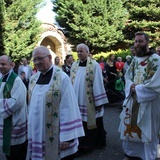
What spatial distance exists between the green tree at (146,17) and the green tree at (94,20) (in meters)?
1.08

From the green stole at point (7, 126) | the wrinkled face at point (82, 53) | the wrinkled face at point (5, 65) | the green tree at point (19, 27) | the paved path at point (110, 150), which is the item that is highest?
the green tree at point (19, 27)

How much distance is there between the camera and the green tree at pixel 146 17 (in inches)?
945

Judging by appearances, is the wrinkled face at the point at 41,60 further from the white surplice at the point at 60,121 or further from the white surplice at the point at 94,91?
the white surplice at the point at 94,91

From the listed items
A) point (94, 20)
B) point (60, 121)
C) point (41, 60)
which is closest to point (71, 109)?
point (60, 121)

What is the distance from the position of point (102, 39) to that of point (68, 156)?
22.4 metres

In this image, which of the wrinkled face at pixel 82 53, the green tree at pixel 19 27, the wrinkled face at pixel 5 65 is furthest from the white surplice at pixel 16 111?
the green tree at pixel 19 27

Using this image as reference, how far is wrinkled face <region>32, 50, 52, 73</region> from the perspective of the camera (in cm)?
292

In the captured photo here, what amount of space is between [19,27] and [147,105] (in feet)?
59.7

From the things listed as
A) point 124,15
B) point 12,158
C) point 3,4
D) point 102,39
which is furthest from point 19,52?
point 12,158

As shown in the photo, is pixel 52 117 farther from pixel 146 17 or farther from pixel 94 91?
pixel 146 17

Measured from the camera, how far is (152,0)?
2406cm

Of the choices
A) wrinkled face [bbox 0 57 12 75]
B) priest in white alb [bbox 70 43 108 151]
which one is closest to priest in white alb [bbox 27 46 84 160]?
wrinkled face [bbox 0 57 12 75]

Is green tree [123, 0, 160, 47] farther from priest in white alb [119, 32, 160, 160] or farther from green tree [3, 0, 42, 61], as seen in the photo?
priest in white alb [119, 32, 160, 160]

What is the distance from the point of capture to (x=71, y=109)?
2951 mm
